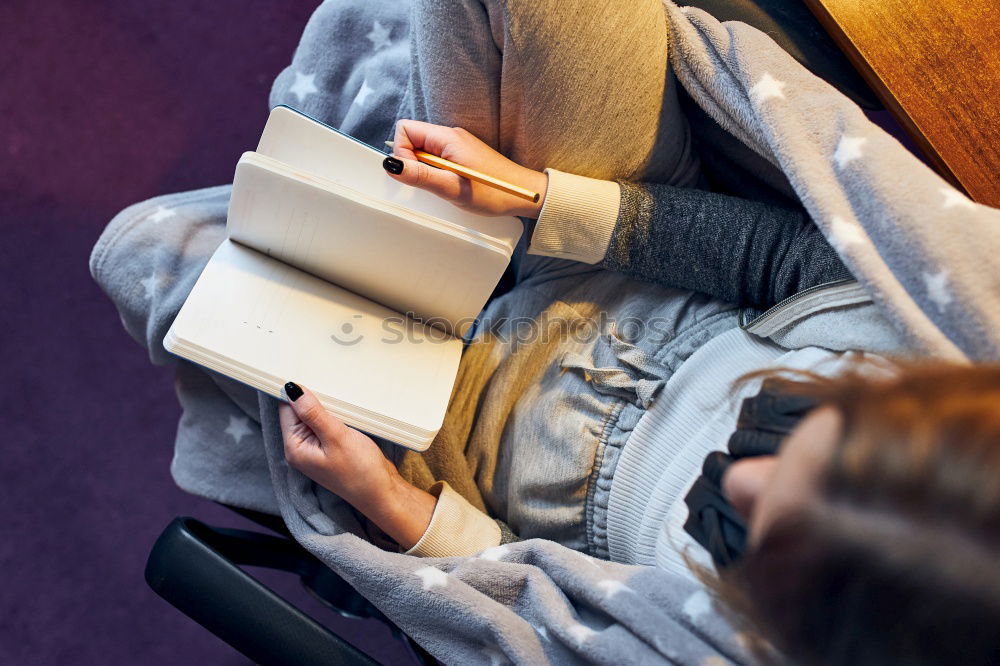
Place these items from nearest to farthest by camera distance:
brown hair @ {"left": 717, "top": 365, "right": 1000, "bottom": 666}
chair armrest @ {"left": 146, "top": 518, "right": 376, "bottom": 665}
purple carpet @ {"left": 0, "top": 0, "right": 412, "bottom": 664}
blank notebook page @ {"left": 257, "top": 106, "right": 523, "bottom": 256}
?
brown hair @ {"left": 717, "top": 365, "right": 1000, "bottom": 666}
chair armrest @ {"left": 146, "top": 518, "right": 376, "bottom": 665}
blank notebook page @ {"left": 257, "top": 106, "right": 523, "bottom": 256}
purple carpet @ {"left": 0, "top": 0, "right": 412, "bottom": 664}

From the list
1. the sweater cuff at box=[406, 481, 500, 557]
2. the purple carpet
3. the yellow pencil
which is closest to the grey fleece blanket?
the sweater cuff at box=[406, 481, 500, 557]

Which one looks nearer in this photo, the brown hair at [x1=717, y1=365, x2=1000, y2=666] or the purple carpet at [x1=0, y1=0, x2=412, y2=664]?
the brown hair at [x1=717, y1=365, x2=1000, y2=666]

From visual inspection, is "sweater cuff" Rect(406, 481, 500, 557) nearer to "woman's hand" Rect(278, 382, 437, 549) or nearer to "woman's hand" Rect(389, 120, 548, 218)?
"woman's hand" Rect(278, 382, 437, 549)

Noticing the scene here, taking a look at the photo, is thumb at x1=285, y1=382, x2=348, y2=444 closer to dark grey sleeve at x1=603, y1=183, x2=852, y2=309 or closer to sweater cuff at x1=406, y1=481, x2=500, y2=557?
sweater cuff at x1=406, y1=481, x2=500, y2=557

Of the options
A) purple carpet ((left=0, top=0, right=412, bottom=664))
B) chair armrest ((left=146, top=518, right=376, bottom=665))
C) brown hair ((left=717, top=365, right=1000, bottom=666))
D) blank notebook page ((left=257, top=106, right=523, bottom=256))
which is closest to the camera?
brown hair ((left=717, top=365, right=1000, bottom=666))

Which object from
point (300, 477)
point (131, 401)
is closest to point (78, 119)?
point (131, 401)

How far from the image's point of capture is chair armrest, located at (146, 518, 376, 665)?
47cm

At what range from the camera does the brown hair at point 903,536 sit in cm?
34

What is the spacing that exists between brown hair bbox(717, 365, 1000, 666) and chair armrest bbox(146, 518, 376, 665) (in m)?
Result: 0.27

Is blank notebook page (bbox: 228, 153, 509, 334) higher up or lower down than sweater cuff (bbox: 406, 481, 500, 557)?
higher up

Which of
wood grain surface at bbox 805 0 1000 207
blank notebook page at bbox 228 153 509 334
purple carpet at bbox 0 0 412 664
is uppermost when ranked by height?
wood grain surface at bbox 805 0 1000 207

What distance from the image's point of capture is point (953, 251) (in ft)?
1.53

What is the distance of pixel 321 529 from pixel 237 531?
9 centimetres

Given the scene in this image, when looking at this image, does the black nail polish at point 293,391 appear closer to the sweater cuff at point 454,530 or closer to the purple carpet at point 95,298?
the sweater cuff at point 454,530
